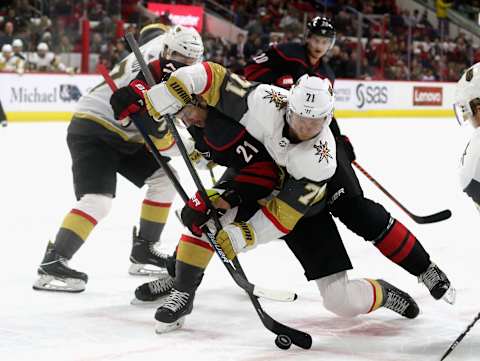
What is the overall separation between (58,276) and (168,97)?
99 cm

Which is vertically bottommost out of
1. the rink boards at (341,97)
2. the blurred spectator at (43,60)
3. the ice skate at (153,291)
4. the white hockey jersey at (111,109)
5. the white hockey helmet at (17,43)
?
the rink boards at (341,97)

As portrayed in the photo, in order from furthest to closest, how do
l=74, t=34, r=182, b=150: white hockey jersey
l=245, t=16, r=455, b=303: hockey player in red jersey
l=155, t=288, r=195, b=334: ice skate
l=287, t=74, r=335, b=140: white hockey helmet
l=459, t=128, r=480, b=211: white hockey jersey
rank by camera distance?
l=74, t=34, r=182, b=150: white hockey jersey → l=245, t=16, r=455, b=303: hockey player in red jersey → l=155, t=288, r=195, b=334: ice skate → l=287, t=74, r=335, b=140: white hockey helmet → l=459, t=128, r=480, b=211: white hockey jersey

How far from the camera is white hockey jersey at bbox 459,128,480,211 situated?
2.45m

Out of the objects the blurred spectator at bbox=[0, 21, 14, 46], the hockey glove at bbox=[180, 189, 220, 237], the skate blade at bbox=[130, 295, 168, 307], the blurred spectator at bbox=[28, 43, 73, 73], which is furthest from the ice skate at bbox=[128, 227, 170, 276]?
the blurred spectator at bbox=[0, 21, 14, 46]

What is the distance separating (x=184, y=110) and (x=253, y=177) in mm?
354

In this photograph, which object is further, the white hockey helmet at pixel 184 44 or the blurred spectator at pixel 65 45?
the blurred spectator at pixel 65 45

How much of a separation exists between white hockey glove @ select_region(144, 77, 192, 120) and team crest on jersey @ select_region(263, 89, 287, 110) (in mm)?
252

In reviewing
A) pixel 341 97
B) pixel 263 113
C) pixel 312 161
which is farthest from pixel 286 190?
pixel 341 97

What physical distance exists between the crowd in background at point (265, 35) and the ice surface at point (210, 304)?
4.60 m

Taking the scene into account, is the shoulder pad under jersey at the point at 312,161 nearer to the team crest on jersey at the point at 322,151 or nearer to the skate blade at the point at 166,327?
the team crest on jersey at the point at 322,151

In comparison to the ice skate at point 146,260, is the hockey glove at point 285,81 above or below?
above

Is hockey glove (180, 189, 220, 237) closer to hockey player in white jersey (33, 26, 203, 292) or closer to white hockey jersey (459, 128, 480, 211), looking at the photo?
hockey player in white jersey (33, 26, 203, 292)

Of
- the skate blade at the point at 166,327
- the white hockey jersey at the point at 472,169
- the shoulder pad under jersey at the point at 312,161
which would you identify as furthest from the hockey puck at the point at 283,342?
the white hockey jersey at the point at 472,169

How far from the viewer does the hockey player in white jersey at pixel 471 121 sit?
246 centimetres
